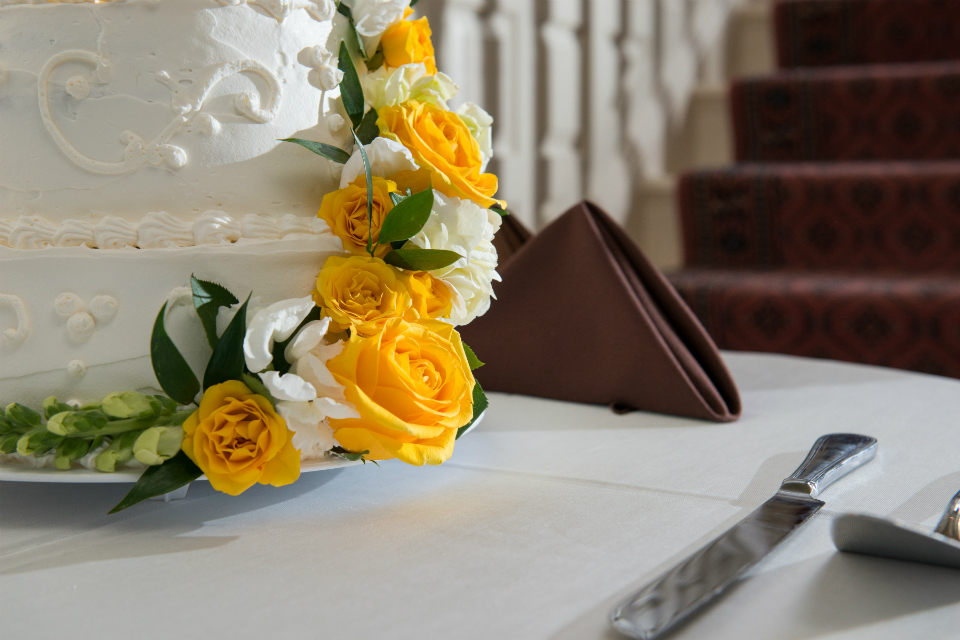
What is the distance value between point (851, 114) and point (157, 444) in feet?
6.29

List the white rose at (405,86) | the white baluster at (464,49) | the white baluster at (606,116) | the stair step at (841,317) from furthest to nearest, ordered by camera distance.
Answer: the white baluster at (606,116) < the stair step at (841,317) < the white baluster at (464,49) < the white rose at (405,86)

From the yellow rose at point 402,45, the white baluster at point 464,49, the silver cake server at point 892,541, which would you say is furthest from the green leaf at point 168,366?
the white baluster at point 464,49

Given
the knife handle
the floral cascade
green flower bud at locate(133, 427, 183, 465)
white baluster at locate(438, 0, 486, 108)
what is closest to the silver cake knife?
the knife handle

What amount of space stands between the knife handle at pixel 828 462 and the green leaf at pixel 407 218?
27 centimetres

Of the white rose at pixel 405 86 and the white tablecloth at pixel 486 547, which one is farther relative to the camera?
the white rose at pixel 405 86

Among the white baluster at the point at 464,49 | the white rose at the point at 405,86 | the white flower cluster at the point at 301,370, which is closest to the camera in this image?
the white flower cluster at the point at 301,370

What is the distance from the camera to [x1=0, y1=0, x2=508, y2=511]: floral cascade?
17.3 inches

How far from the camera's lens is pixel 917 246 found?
A: 5.53ft

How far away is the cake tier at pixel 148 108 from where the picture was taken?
477 mm

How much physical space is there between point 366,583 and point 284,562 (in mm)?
51

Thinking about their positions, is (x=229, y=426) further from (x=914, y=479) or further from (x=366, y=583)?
(x=914, y=479)

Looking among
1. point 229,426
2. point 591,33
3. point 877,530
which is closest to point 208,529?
point 229,426

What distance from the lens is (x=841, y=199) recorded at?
5.60 ft

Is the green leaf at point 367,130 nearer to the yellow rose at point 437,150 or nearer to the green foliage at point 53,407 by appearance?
the yellow rose at point 437,150
